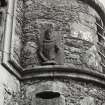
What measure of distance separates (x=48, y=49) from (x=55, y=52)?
160mm

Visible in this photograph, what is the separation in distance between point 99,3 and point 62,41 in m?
1.85

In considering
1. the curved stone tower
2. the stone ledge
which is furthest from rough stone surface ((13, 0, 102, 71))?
the stone ledge

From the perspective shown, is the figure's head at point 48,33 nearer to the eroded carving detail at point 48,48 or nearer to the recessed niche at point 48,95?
the eroded carving detail at point 48,48

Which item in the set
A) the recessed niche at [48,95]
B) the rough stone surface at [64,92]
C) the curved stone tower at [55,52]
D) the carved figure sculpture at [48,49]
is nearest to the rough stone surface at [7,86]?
the curved stone tower at [55,52]

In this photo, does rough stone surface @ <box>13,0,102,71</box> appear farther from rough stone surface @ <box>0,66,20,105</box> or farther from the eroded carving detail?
rough stone surface @ <box>0,66,20,105</box>

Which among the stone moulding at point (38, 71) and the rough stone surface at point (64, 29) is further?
the rough stone surface at point (64, 29)

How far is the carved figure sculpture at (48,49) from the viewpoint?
784 cm

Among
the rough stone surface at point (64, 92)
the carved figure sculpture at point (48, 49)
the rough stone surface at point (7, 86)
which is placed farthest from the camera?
the carved figure sculpture at point (48, 49)

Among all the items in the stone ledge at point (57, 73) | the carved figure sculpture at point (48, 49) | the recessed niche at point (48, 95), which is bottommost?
the recessed niche at point (48, 95)

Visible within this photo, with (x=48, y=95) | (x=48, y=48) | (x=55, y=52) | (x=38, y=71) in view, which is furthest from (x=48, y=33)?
(x=48, y=95)

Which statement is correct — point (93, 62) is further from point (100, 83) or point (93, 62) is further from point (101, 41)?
point (101, 41)

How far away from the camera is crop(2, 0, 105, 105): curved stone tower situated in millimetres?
7523

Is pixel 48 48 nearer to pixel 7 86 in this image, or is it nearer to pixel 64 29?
pixel 64 29

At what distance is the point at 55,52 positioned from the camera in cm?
798
